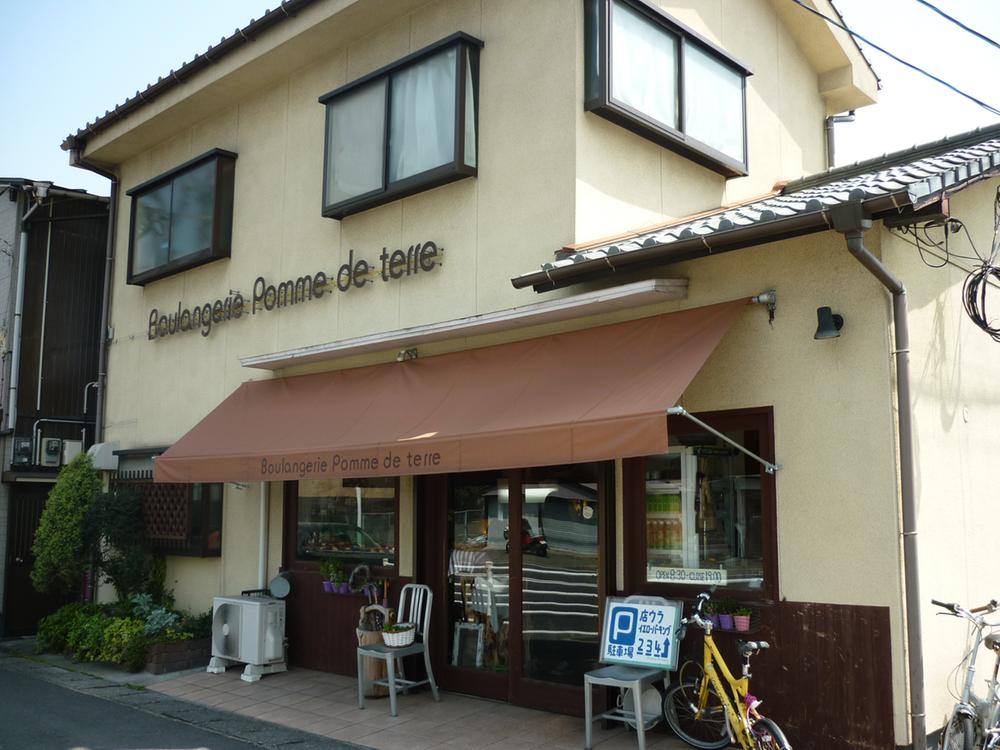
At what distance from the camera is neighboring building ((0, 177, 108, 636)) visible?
15.1 meters

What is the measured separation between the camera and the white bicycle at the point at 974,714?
6.81m

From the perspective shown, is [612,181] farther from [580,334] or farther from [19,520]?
[19,520]

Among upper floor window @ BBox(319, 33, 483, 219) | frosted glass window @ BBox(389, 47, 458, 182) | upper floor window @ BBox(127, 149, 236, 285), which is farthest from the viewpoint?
upper floor window @ BBox(127, 149, 236, 285)

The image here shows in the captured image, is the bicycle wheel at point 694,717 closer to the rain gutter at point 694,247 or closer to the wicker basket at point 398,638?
the wicker basket at point 398,638

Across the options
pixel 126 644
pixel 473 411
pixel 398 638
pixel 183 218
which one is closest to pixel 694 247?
pixel 473 411

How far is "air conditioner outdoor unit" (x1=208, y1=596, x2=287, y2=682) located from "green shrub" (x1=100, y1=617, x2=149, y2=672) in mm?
931

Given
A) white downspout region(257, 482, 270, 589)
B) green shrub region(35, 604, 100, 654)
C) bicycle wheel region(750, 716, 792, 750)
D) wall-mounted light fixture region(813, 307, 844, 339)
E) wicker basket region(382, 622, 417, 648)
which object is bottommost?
green shrub region(35, 604, 100, 654)

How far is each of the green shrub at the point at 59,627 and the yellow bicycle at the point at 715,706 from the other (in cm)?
912

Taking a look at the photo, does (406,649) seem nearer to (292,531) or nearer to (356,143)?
(292,531)

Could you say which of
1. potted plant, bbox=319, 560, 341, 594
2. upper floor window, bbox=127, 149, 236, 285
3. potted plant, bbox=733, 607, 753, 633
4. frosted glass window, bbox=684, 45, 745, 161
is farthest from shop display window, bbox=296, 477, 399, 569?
frosted glass window, bbox=684, 45, 745, 161

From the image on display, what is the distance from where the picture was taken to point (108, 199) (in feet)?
53.0

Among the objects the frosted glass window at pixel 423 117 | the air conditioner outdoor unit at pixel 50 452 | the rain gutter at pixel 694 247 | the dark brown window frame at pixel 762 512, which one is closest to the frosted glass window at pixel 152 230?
the air conditioner outdoor unit at pixel 50 452

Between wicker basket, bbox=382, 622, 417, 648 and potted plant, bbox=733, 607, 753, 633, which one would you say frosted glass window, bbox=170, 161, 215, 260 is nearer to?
wicker basket, bbox=382, 622, 417, 648

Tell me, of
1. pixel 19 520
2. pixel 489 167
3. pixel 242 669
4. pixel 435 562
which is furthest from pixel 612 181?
pixel 19 520
